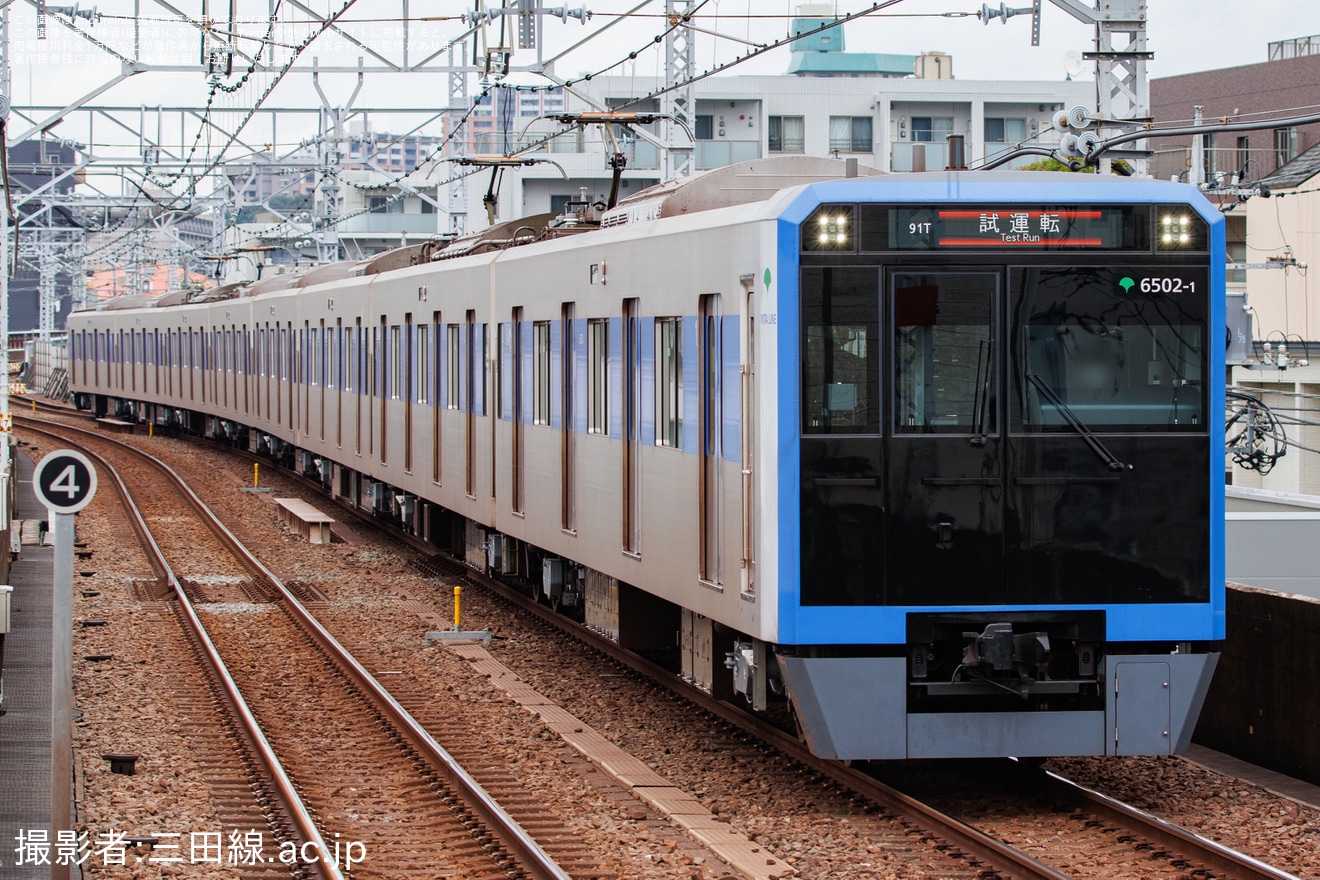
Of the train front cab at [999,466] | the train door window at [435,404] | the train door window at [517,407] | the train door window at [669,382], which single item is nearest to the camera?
the train front cab at [999,466]

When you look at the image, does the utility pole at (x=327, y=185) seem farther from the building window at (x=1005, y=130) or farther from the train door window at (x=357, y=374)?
the building window at (x=1005, y=130)

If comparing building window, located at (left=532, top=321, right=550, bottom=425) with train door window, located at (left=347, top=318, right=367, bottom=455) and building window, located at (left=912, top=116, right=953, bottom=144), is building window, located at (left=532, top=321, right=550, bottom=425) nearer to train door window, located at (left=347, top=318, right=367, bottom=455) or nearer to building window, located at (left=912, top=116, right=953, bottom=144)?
train door window, located at (left=347, top=318, right=367, bottom=455)

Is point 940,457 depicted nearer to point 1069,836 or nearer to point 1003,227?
point 1003,227

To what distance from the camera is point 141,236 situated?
62.3 meters

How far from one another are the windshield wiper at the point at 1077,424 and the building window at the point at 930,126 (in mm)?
42009

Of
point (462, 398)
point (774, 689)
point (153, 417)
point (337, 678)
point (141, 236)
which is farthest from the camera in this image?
point (141, 236)

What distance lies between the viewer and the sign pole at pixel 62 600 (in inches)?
267

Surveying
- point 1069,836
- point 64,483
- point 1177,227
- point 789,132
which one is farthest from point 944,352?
point 789,132

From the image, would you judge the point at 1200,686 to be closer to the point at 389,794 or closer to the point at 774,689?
the point at 774,689

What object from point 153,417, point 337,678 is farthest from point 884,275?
point 153,417

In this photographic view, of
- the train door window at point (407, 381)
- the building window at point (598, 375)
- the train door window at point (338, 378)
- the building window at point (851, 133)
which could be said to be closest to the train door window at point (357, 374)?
the train door window at point (338, 378)

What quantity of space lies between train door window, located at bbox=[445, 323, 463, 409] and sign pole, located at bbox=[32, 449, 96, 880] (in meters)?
8.70

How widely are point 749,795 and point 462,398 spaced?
25.1 ft

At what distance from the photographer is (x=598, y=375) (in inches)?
436
